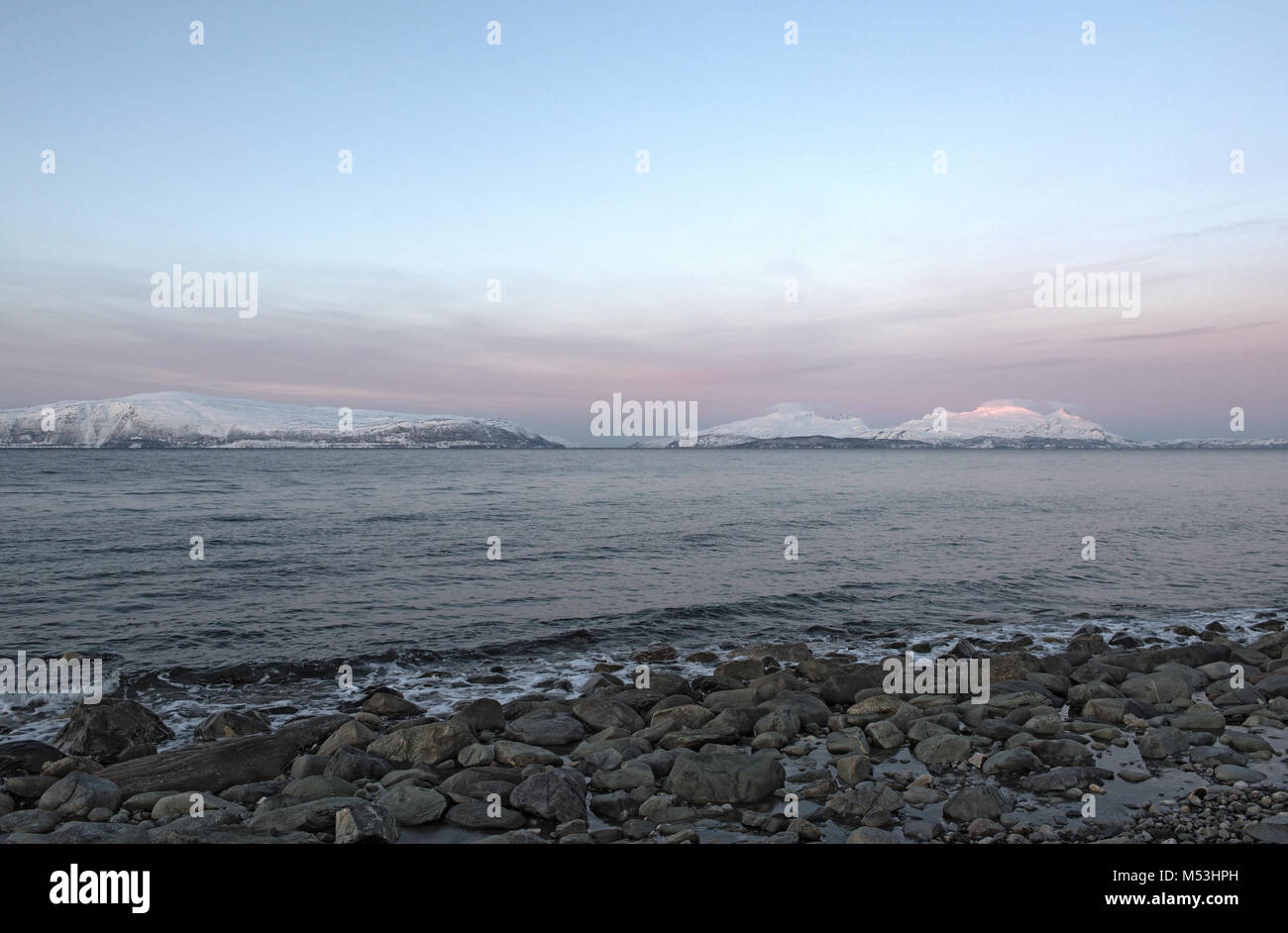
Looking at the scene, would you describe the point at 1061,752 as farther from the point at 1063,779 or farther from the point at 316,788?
the point at 316,788

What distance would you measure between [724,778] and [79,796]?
8.13m

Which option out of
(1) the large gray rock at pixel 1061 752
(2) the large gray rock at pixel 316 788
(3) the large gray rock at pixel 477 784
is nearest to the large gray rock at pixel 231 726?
(2) the large gray rock at pixel 316 788

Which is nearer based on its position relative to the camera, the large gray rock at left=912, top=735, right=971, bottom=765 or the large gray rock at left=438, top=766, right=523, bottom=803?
the large gray rock at left=438, top=766, right=523, bottom=803

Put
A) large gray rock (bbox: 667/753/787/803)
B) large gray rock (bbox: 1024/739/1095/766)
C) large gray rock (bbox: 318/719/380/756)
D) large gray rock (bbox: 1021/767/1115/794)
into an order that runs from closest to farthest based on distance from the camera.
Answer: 1. large gray rock (bbox: 667/753/787/803)
2. large gray rock (bbox: 1021/767/1115/794)
3. large gray rock (bbox: 1024/739/1095/766)
4. large gray rock (bbox: 318/719/380/756)

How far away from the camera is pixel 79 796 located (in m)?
9.58

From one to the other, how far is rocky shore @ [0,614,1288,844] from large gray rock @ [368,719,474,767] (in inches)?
1.2

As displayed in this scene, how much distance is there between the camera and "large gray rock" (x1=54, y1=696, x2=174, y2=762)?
11.9 m

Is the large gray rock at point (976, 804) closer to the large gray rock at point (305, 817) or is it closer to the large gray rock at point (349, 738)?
the large gray rock at point (305, 817)

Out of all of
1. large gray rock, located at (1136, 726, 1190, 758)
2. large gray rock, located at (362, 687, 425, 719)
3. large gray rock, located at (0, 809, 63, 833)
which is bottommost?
large gray rock, located at (362, 687, 425, 719)

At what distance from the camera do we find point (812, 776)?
407 inches

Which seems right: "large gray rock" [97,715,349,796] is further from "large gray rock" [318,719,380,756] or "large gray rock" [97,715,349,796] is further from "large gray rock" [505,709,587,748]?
"large gray rock" [505,709,587,748]

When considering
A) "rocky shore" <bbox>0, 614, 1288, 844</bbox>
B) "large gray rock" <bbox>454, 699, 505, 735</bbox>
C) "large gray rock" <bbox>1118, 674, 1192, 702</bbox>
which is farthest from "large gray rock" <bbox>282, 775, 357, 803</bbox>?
"large gray rock" <bbox>1118, 674, 1192, 702</bbox>

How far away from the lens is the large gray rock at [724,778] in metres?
9.67
